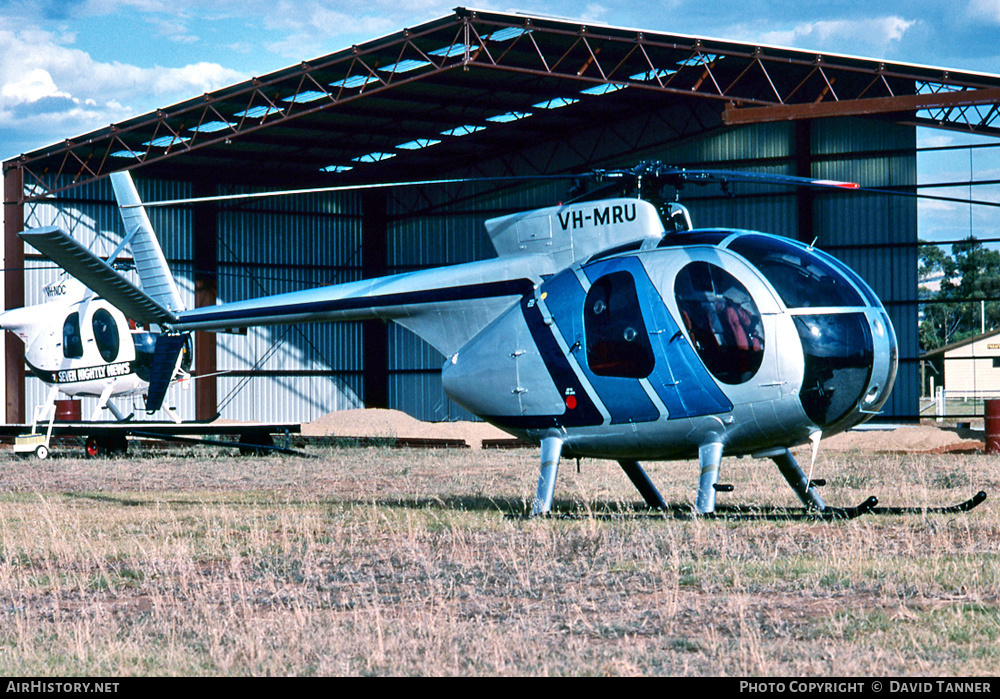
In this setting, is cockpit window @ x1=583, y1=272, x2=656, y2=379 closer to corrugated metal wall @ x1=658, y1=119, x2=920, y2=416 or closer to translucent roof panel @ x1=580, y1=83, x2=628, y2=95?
translucent roof panel @ x1=580, y1=83, x2=628, y2=95

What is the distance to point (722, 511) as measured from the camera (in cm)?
1130

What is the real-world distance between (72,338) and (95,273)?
1109 centimetres

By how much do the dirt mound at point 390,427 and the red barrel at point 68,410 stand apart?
6520 mm

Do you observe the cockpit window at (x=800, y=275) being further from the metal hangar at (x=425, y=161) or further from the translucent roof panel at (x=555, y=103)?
the translucent roof panel at (x=555, y=103)

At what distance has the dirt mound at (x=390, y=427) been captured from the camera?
32.0 m

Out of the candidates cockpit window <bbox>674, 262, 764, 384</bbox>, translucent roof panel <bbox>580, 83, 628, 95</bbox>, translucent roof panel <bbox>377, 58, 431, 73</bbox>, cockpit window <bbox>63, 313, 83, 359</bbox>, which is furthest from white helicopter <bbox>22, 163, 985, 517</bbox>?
translucent roof panel <bbox>580, 83, 628, 95</bbox>

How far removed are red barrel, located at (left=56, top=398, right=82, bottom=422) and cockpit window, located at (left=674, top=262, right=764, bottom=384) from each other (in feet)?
77.3

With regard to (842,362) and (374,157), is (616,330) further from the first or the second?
(374,157)

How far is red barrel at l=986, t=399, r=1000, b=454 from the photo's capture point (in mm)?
22656

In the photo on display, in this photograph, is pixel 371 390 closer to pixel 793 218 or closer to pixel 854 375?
pixel 793 218

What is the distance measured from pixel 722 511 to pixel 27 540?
6.75 metres

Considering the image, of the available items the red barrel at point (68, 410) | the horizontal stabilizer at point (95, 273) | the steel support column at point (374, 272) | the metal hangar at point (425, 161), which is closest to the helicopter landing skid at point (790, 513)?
the horizontal stabilizer at point (95, 273)
